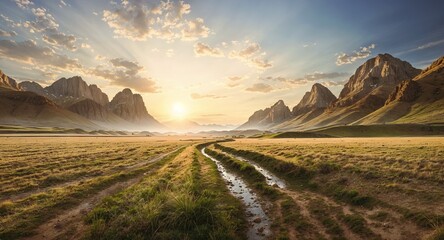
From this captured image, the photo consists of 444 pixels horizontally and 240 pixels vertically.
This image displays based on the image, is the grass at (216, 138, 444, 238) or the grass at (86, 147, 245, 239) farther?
the grass at (216, 138, 444, 238)

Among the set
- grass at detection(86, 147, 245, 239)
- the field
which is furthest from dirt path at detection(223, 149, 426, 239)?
grass at detection(86, 147, 245, 239)

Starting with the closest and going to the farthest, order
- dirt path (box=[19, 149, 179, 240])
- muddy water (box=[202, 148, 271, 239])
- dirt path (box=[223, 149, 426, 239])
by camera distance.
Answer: dirt path (box=[223, 149, 426, 239]) → dirt path (box=[19, 149, 179, 240]) → muddy water (box=[202, 148, 271, 239])

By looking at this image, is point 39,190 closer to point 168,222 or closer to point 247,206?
point 168,222

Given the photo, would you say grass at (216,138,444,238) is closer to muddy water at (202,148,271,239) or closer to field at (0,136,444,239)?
field at (0,136,444,239)

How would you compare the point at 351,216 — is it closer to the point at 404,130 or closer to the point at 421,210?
the point at 421,210

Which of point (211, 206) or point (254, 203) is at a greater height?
point (211, 206)

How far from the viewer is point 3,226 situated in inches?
541

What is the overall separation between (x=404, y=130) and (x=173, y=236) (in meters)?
165

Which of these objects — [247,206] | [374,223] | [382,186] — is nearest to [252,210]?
[247,206]

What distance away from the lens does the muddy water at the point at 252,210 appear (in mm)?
14095

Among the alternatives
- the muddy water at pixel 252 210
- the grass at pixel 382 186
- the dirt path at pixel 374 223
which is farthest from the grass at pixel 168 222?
the grass at pixel 382 186

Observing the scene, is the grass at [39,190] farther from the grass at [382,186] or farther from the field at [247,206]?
the grass at [382,186]

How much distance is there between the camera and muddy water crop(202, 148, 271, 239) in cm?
1410

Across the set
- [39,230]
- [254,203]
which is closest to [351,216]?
[254,203]
